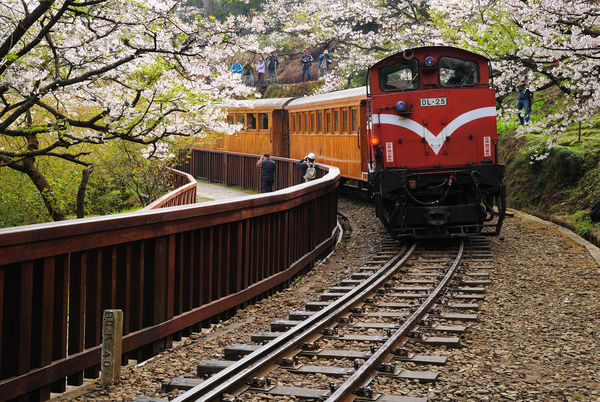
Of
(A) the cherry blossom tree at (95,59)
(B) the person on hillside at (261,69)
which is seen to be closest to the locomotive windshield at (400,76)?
(A) the cherry blossom tree at (95,59)

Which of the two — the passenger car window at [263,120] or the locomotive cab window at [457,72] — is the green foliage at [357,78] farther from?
the locomotive cab window at [457,72]

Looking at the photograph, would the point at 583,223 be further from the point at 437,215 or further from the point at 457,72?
the point at 457,72

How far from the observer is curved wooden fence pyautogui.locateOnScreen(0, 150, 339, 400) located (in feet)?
15.6

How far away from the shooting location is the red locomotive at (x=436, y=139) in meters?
13.0

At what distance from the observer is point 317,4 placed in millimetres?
40344

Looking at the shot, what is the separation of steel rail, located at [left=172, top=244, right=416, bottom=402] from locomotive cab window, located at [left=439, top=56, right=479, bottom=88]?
4973 millimetres

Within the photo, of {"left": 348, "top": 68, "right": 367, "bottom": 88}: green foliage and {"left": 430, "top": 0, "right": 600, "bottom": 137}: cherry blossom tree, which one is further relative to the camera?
{"left": 348, "top": 68, "right": 367, "bottom": 88}: green foliage

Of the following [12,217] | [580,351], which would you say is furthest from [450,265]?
[12,217]

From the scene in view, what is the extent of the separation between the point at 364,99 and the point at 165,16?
23.2 feet

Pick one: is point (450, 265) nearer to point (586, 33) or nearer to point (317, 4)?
point (586, 33)

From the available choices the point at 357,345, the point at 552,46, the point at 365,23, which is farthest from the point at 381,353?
the point at 365,23

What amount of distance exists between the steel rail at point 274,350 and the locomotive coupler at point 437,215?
10.6 ft

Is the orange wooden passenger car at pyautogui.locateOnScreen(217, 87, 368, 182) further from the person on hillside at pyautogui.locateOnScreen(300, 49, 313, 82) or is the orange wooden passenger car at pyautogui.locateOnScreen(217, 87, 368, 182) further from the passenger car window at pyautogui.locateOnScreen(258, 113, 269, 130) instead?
the person on hillside at pyautogui.locateOnScreen(300, 49, 313, 82)

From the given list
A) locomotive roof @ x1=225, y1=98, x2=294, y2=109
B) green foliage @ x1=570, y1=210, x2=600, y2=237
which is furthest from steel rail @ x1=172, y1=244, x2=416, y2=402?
locomotive roof @ x1=225, y1=98, x2=294, y2=109
